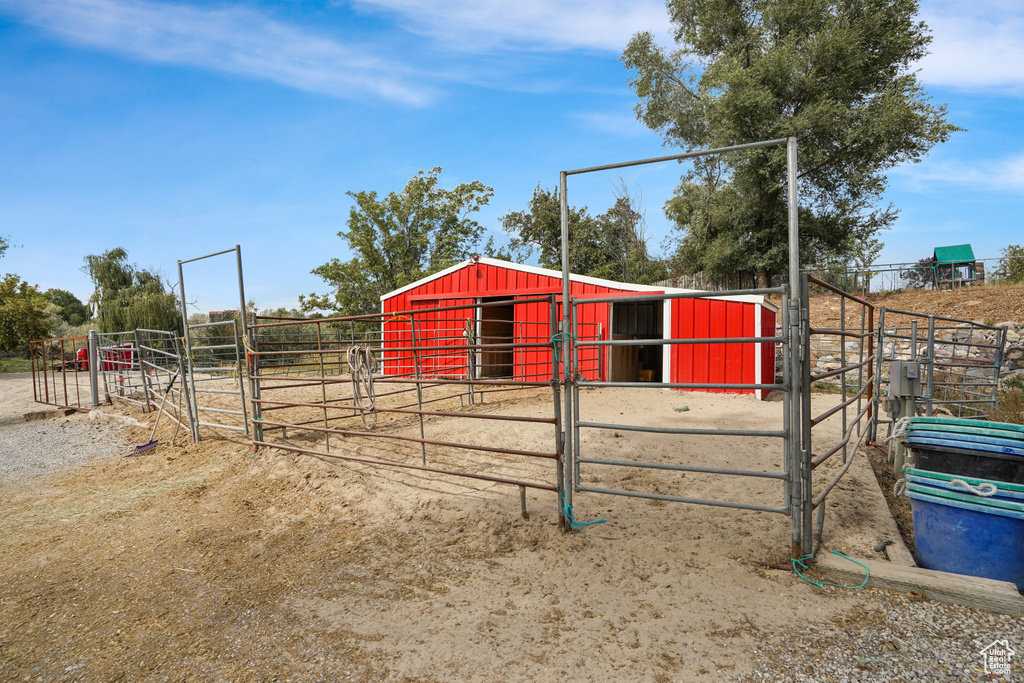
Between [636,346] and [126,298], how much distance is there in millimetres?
24680

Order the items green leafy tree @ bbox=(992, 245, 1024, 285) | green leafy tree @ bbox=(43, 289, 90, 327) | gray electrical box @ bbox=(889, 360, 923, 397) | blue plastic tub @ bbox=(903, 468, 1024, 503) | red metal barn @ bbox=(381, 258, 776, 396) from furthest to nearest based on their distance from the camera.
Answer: green leafy tree @ bbox=(43, 289, 90, 327)
green leafy tree @ bbox=(992, 245, 1024, 285)
red metal barn @ bbox=(381, 258, 776, 396)
gray electrical box @ bbox=(889, 360, 923, 397)
blue plastic tub @ bbox=(903, 468, 1024, 503)

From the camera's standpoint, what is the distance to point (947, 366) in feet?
26.9

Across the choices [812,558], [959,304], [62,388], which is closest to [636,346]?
[959,304]

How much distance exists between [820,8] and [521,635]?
23135 mm

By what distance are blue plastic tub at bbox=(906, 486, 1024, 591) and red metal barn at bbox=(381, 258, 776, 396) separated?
555 centimetres

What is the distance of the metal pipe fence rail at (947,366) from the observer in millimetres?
5852

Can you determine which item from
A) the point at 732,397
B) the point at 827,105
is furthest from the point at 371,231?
the point at 732,397

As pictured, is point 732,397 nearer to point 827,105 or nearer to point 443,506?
point 443,506

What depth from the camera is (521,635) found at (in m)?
2.56

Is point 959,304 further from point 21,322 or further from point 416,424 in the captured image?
point 21,322

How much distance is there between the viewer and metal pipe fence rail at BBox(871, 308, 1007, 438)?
19.2 ft

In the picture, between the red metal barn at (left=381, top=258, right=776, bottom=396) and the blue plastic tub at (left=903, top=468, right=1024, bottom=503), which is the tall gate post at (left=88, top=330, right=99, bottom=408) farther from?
the blue plastic tub at (left=903, top=468, right=1024, bottom=503)

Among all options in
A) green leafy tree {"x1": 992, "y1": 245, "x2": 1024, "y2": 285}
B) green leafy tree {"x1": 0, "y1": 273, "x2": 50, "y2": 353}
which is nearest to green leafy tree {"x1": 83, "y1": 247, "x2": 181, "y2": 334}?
green leafy tree {"x1": 0, "y1": 273, "x2": 50, "y2": 353}

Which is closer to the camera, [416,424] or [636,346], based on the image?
[416,424]
